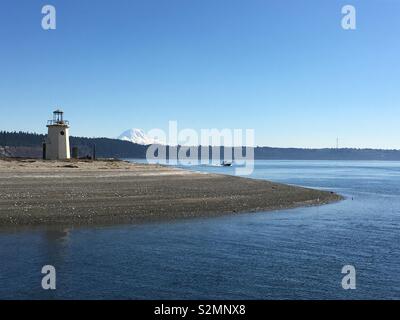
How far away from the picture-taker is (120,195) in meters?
33.1

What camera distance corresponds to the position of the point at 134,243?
20.6m

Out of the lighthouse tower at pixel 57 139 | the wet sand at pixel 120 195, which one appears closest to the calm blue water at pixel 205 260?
the wet sand at pixel 120 195

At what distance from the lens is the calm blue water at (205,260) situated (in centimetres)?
1423

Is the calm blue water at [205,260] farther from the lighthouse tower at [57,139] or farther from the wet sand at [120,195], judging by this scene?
Result: the lighthouse tower at [57,139]

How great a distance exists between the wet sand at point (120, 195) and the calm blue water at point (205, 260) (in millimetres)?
2567

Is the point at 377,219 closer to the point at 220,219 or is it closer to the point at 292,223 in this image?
the point at 292,223

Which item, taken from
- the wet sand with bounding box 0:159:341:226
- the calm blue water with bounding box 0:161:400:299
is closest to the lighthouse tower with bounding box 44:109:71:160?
the wet sand with bounding box 0:159:341:226

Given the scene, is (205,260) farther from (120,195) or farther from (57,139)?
(57,139)
